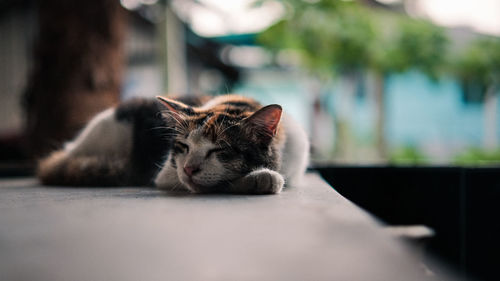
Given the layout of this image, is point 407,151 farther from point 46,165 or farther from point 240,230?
point 240,230

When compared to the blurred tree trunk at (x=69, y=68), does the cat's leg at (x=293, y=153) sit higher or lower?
lower

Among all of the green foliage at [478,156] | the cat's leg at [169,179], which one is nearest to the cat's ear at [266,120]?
the cat's leg at [169,179]

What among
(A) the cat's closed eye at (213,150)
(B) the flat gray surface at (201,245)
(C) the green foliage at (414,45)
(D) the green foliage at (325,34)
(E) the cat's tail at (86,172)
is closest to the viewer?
(B) the flat gray surface at (201,245)

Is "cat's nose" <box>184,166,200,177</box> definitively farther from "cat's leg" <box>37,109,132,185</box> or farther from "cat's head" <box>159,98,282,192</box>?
"cat's leg" <box>37,109,132,185</box>

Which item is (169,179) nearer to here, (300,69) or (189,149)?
(189,149)

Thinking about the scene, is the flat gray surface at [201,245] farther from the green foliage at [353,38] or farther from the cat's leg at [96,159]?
the green foliage at [353,38]

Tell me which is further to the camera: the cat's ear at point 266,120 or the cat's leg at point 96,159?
the cat's leg at point 96,159

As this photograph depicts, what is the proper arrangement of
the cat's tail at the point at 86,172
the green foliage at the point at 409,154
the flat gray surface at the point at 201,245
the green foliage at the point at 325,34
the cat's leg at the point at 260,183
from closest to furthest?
the flat gray surface at the point at 201,245 < the cat's leg at the point at 260,183 < the cat's tail at the point at 86,172 < the green foliage at the point at 325,34 < the green foliage at the point at 409,154

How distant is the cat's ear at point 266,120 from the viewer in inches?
50.3

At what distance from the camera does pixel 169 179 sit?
1546mm

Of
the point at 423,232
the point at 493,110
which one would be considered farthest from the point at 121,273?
the point at 493,110

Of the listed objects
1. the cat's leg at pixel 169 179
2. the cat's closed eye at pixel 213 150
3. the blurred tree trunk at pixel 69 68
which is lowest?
the cat's leg at pixel 169 179

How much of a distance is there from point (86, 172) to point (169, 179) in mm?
514

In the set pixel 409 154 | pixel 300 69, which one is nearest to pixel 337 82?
pixel 300 69
